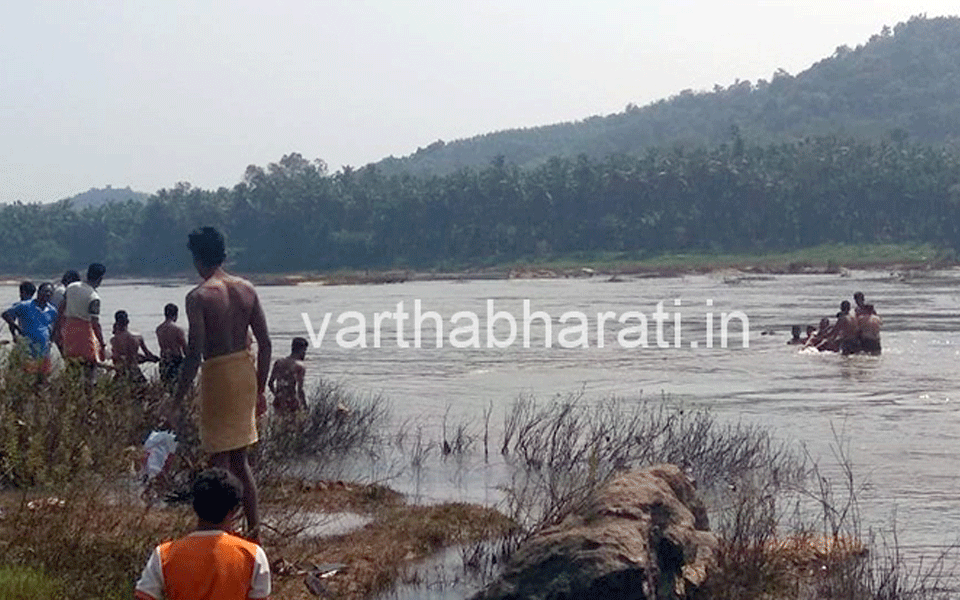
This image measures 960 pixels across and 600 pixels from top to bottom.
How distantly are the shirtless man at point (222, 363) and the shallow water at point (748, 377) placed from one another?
195 inches

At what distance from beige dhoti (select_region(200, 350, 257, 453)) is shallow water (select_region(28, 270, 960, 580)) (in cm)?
503

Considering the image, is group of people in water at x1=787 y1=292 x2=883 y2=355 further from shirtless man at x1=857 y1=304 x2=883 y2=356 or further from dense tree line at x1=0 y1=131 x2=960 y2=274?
dense tree line at x1=0 y1=131 x2=960 y2=274

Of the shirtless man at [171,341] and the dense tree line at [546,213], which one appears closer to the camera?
the shirtless man at [171,341]

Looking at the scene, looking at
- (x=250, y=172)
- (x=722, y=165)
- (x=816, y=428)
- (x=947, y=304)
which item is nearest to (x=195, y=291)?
(x=816, y=428)

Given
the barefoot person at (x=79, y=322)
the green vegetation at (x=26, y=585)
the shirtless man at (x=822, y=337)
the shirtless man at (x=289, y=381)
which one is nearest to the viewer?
the green vegetation at (x=26, y=585)

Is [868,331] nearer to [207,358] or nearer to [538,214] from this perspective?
[207,358]

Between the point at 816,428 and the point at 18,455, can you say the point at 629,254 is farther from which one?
the point at 18,455

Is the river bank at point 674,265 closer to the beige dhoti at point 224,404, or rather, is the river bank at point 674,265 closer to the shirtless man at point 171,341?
the shirtless man at point 171,341

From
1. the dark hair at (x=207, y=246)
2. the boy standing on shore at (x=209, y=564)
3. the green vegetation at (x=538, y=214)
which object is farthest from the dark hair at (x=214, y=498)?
the green vegetation at (x=538, y=214)

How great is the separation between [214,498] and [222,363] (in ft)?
8.73

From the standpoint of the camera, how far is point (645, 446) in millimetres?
12680

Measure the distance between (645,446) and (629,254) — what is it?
7872 centimetres

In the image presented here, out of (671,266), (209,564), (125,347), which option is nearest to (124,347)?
(125,347)

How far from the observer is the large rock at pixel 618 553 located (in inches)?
315
